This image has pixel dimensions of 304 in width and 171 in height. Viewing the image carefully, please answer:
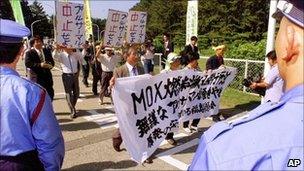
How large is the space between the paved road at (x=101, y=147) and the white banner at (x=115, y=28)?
2012 millimetres

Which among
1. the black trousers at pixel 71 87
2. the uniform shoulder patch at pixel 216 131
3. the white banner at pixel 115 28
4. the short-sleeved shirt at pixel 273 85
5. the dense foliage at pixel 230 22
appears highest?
the dense foliage at pixel 230 22

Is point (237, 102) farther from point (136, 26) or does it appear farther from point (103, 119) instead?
point (103, 119)

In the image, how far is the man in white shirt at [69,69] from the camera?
845 centimetres

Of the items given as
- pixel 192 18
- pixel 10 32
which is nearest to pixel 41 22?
pixel 192 18

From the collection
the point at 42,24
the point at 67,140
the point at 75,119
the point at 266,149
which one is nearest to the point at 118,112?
the point at 67,140

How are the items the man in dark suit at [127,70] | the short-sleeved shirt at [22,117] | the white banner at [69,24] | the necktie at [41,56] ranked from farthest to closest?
the white banner at [69,24] < the necktie at [41,56] < the man in dark suit at [127,70] < the short-sleeved shirt at [22,117]

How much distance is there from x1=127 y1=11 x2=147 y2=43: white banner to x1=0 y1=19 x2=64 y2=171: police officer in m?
8.51

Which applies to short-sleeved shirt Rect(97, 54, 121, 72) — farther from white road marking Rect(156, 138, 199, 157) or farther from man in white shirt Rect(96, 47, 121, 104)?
white road marking Rect(156, 138, 199, 157)

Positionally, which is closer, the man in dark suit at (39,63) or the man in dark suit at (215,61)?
the man in dark suit at (39,63)

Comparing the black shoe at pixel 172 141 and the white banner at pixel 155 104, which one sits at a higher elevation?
the white banner at pixel 155 104

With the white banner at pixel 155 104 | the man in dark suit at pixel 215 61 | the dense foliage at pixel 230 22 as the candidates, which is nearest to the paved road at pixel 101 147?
the white banner at pixel 155 104

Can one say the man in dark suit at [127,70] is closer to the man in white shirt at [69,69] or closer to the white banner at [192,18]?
the man in white shirt at [69,69]

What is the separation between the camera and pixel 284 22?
1087 millimetres

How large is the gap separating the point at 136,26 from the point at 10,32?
8.82 m
